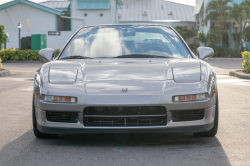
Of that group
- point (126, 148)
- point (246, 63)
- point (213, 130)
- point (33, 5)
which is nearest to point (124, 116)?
point (126, 148)

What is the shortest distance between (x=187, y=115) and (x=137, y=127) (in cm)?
54

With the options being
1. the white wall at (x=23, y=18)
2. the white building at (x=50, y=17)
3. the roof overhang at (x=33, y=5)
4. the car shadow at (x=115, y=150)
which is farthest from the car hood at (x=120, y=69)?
the white wall at (x=23, y=18)

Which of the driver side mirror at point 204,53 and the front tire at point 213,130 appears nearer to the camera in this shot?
the front tire at point 213,130

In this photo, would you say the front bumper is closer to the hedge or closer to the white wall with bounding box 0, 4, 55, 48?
the hedge

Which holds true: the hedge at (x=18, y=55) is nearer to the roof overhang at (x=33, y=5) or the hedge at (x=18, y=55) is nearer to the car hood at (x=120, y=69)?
the roof overhang at (x=33, y=5)

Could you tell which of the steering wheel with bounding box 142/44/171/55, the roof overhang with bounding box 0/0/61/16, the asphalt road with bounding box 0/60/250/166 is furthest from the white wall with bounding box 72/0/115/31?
the steering wheel with bounding box 142/44/171/55

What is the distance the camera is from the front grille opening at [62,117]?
411cm

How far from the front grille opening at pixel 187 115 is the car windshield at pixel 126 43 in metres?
1.11

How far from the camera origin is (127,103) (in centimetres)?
397

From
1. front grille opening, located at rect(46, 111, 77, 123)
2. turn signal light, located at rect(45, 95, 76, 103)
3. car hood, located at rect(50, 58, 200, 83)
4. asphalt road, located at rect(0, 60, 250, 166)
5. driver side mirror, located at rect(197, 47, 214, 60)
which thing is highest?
driver side mirror, located at rect(197, 47, 214, 60)

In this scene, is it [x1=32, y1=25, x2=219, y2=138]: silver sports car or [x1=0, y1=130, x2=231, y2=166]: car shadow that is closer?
[x1=0, y1=130, x2=231, y2=166]: car shadow

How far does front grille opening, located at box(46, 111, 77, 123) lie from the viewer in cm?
411

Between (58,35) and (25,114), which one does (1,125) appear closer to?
(25,114)

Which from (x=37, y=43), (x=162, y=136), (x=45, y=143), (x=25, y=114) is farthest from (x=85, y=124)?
(x=37, y=43)
